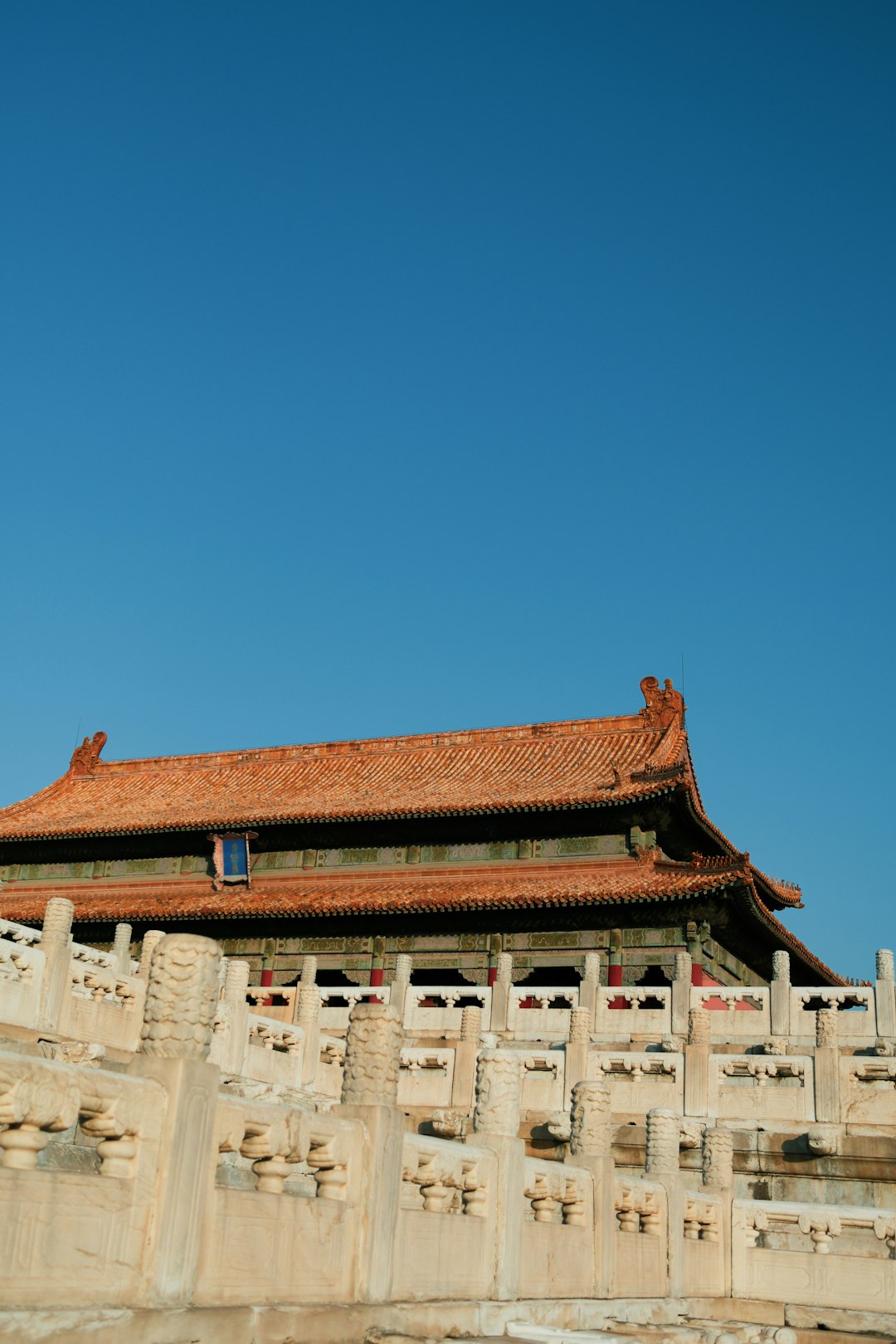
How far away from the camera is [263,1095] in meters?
15.4

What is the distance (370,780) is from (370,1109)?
87.9 ft

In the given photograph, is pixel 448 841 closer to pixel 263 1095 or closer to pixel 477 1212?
pixel 263 1095

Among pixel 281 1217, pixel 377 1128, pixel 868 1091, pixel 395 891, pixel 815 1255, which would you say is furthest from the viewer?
pixel 395 891

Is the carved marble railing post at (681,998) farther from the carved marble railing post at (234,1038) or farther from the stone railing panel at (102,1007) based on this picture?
the stone railing panel at (102,1007)

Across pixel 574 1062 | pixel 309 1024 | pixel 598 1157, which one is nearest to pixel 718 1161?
pixel 598 1157

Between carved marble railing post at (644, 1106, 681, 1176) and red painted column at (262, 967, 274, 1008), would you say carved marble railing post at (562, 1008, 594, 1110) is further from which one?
red painted column at (262, 967, 274, 1008)

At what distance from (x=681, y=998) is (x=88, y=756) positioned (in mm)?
24601

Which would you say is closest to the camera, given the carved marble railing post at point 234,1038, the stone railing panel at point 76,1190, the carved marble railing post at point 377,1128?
the stone railing panel at point 76,1190

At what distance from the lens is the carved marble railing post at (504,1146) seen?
29.5 feet

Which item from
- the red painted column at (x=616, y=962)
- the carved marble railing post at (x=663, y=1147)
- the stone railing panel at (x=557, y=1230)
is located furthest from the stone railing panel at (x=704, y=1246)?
the red painted column at (x=616, y=962)

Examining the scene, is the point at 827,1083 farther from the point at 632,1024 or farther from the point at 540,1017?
the point at 540,1017

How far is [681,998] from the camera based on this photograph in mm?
20359

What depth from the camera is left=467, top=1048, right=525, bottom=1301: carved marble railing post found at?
29.5 feet

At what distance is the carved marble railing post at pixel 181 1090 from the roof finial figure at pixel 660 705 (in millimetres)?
26774
